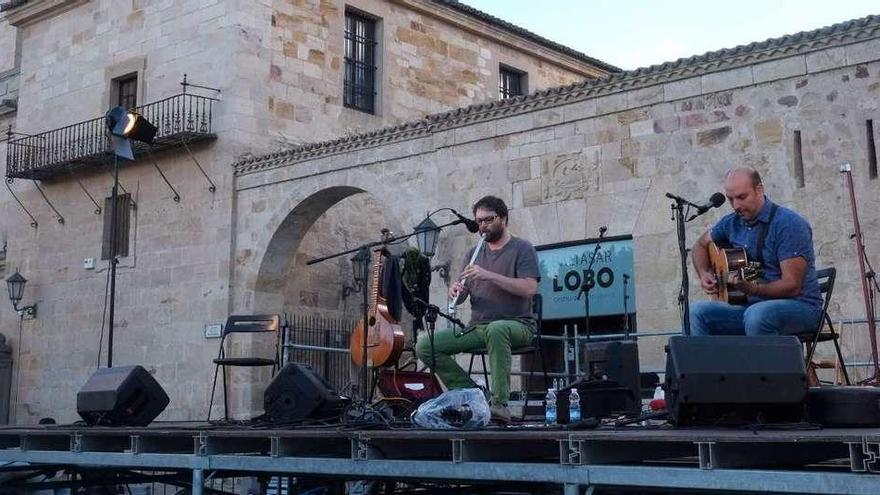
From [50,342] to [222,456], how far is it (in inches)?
530

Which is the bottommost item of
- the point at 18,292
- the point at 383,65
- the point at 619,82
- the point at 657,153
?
the point at 18,292

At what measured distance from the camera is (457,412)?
17.7ft

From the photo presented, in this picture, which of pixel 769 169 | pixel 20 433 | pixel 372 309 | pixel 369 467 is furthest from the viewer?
pixel 769 169

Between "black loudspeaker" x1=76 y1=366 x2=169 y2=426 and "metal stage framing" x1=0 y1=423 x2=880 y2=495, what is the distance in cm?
53

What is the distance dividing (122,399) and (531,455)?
367 cm

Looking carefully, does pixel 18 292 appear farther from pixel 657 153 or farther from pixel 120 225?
pixel 657 153

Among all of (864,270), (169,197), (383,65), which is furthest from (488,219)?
(383,65)

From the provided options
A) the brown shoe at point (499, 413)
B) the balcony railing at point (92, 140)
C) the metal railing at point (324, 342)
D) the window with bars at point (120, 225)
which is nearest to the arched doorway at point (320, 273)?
the metal railing at point (324, 342)

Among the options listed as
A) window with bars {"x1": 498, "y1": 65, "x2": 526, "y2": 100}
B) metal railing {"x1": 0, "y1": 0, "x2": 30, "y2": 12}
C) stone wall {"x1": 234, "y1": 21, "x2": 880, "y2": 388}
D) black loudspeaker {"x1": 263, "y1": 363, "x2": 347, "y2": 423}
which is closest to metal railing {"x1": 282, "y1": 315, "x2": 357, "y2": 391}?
stone wall {"x1": 234, "y1": 21, "x2": 880, "y2": 388}

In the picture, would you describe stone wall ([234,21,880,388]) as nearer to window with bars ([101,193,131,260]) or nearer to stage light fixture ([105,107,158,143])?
stage light fixture ([105,107,158,143])

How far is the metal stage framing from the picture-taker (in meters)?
3.68

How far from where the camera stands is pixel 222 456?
5734 millimetres

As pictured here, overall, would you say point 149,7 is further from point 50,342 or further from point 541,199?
point 541,199

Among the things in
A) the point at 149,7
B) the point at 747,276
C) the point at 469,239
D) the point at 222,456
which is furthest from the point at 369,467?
the point at 149,7
